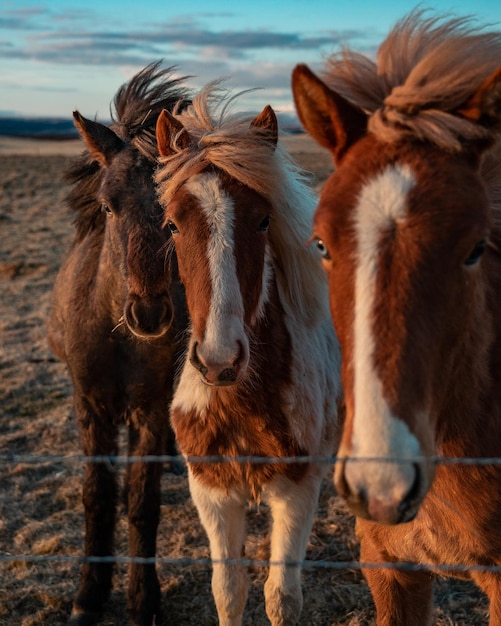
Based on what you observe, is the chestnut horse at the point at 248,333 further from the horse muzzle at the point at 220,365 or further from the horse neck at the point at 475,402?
the horse neck at the point at 475,402

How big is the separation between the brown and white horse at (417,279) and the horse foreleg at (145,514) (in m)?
1.70

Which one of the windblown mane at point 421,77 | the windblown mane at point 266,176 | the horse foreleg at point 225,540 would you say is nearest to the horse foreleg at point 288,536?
the horse foreleg at point 225,540

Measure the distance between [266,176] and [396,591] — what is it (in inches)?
70.2

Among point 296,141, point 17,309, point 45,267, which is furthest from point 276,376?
point 45,267

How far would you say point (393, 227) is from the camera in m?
1.79

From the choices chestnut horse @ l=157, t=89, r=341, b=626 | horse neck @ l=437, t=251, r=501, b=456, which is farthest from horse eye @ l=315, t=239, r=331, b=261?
chestnut horse @ l=157, t=89, r=341, b=626

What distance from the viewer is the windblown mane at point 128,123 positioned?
3.92 metres

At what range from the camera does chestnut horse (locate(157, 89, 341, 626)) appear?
2.91 meters

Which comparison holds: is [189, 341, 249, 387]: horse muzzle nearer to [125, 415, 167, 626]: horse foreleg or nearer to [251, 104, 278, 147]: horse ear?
[251, 104, 278, 147]: horse ear

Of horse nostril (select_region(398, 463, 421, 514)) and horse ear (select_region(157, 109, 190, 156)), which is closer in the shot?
horse nostril (select_region(398, 463, 421, 514))

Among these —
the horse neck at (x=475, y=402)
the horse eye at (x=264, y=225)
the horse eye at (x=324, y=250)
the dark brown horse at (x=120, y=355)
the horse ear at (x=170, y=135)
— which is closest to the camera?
the horse eye at (x=324, y=250)

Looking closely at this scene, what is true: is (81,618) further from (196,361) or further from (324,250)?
(324,250)

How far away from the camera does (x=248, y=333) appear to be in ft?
10.00

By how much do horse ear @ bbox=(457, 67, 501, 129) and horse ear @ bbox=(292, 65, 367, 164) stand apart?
313 millimetres
